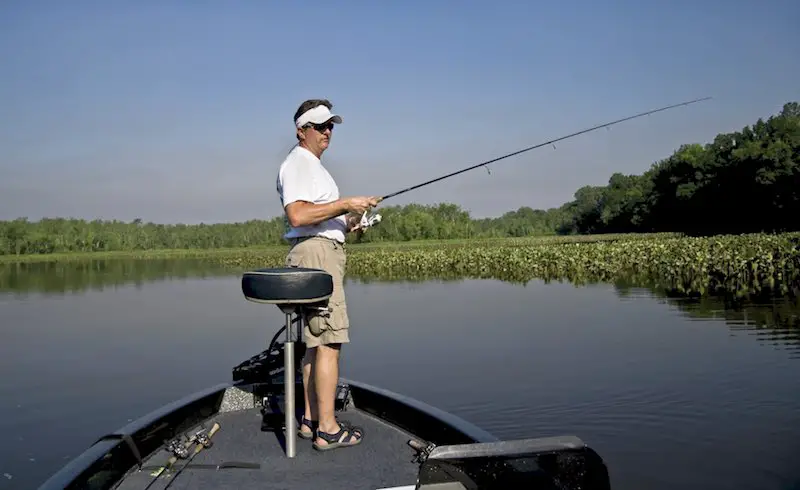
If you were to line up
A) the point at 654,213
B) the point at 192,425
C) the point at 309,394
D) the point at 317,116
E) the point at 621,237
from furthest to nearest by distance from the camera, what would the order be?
the point at 654,213 → the point at 621,237 → the point at 192,425 → the point at 309,394 → the point at 317,116

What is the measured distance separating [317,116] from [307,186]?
366mm

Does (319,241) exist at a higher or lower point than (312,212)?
lower

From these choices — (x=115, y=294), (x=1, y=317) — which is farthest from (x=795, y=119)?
(x=1, y=317)

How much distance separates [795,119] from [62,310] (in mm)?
58475

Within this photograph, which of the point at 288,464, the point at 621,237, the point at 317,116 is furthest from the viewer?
the point at 621,237

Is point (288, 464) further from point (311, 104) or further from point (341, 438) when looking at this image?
point (311, 104)

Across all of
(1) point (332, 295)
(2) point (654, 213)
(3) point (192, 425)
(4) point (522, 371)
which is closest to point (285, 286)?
(1) point (332, 295)

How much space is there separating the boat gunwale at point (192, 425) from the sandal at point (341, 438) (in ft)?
0.99

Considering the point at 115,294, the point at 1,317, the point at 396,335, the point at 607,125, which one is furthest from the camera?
the point at 115,294

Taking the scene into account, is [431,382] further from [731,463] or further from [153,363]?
[153,363]

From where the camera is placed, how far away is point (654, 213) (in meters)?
80.2

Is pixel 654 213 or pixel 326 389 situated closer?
pixel 326 389

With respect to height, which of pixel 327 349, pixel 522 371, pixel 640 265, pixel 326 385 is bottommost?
pixel 522 371

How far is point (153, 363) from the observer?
1059 cm
